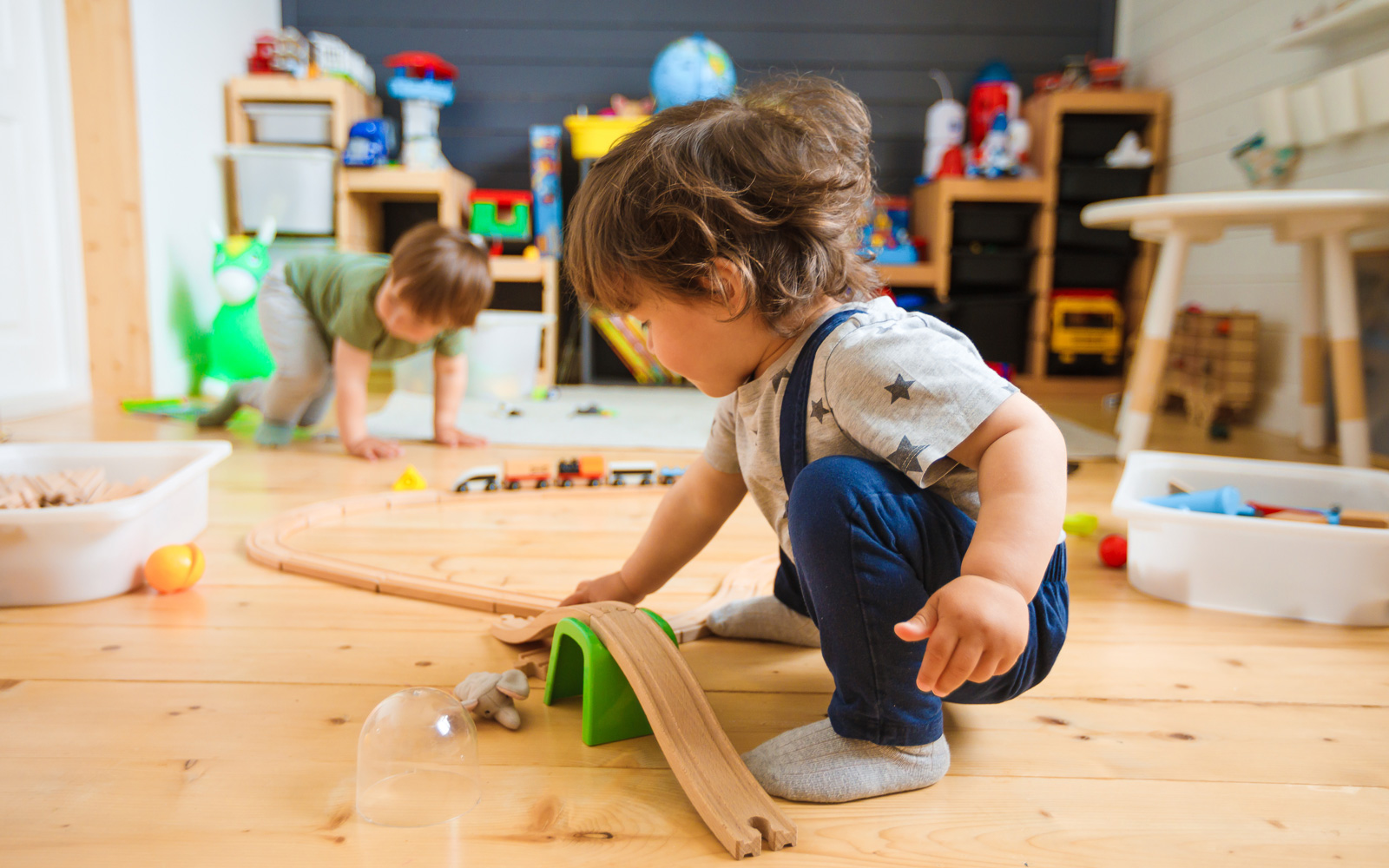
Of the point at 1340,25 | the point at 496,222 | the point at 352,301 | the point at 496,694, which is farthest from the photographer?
the point at 496,222

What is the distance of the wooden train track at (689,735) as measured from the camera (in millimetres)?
564

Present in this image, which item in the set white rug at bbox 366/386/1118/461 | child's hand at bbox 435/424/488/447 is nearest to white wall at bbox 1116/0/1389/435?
white rug at bbox 366/386/1118/461

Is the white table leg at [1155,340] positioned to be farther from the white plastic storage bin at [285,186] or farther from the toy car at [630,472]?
the white plastic storage bin at [285,186]

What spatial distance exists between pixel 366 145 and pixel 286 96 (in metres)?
0.28

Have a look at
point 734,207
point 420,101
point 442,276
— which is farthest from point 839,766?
point 420,101

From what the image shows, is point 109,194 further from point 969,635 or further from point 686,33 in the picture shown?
point 969,635

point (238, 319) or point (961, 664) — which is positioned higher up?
point (238, 319)

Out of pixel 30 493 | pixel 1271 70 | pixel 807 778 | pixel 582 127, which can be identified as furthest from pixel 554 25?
pixel 807 778

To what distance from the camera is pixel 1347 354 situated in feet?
5.62

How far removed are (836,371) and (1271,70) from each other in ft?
7.50

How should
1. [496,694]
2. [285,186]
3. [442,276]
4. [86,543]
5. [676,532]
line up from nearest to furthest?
[496,694] < [676,532] < [86,543] < [442,276] < [285,186]

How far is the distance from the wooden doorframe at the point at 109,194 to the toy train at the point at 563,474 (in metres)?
1.45

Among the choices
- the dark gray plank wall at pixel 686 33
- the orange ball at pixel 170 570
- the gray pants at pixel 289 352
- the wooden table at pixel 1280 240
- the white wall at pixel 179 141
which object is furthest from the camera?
the dark gray plank wall at pixel 686 33

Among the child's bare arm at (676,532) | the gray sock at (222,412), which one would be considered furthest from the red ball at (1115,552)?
the gray sock at (222,412)
